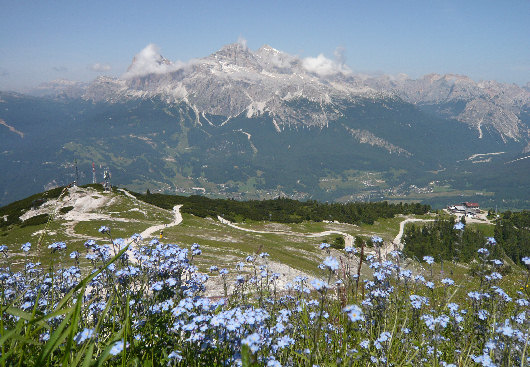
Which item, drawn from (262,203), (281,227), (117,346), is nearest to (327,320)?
(117,346)

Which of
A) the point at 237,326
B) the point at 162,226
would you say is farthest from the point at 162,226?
the point at 237,326

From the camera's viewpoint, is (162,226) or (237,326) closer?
(237,326)

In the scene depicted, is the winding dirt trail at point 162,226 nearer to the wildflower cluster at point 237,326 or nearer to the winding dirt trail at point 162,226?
the winding dirt trail at point 162,226

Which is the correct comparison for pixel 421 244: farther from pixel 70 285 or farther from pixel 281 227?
pixel 70 285

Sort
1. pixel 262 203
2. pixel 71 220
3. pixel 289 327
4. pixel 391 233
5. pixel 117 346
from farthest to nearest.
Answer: pixel 262 203 → pixel 391 233 → pixel 71 220 → pixel 289 327 → pixel 117 346

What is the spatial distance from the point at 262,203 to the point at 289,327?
8838cm

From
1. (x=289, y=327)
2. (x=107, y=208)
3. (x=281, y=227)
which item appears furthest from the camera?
(x=281, y=227)

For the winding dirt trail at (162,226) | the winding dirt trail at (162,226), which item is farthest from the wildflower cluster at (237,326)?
the winding dirt trail at (162,226)

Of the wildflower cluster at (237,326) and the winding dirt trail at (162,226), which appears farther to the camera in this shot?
the winding dirt trail at (162,226)

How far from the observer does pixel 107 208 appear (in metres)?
54.1

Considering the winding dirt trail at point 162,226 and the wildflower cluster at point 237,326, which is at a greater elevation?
the wildflower cluster at point 237,326

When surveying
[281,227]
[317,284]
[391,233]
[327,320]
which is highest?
[317,284]

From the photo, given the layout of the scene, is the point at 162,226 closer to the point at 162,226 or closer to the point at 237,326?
the point at 162,226

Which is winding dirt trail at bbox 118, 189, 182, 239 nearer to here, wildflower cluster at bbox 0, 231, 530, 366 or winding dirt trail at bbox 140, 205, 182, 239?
winding dirt trail at bbox 140, 205, 182, 239
